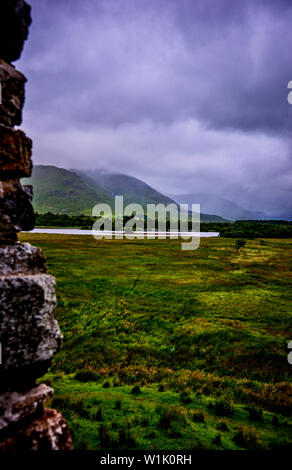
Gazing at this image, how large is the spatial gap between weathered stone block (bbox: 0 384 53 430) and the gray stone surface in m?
0.31

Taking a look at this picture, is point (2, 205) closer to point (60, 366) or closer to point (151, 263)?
point (60, 366)

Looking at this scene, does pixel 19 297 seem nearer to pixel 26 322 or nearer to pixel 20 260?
pixel 26 322

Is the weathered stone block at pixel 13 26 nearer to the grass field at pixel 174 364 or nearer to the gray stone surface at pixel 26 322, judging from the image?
the gray stone surface at pixel 26 322

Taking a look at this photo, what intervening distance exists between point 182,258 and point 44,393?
45.4 meters

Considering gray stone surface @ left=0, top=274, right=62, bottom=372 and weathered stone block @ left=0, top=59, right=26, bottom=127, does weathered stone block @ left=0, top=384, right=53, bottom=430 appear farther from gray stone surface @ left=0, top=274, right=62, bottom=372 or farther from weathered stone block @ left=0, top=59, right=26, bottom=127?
weathered stone block @ left=0, top=59, right=26, bottom=127

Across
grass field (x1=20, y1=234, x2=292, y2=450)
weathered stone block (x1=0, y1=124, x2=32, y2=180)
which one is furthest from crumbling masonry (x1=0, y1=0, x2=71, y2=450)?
grass field (x1=20, y1=234, x2=292, y2=450)

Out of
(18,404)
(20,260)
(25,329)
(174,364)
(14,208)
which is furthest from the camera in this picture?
(174,364)

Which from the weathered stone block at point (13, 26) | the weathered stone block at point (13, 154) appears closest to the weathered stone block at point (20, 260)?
the weathered stone block at point (13, 154)

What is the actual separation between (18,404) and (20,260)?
6.11ft

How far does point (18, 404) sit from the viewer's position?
10.9 ft

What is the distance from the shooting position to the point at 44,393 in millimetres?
3641

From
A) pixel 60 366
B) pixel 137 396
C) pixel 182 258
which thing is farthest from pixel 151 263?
pixel 137 396

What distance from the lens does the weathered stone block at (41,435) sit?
3.18 metres

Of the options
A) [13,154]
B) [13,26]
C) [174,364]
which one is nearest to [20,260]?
[13,154]
